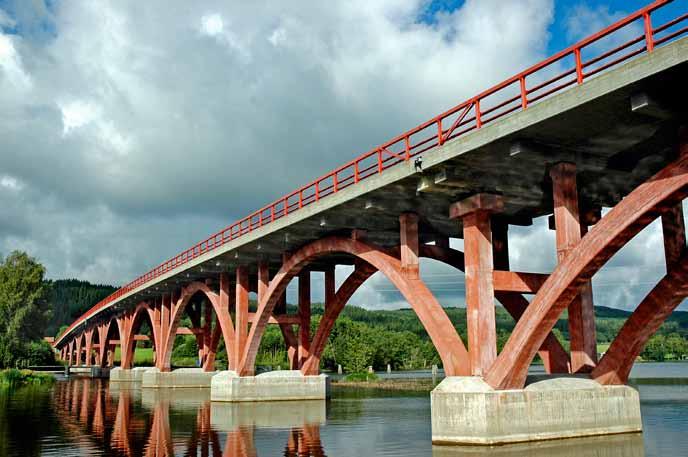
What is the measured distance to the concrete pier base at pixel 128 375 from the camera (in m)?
71.9

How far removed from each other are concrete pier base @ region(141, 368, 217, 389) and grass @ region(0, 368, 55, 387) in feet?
39.9

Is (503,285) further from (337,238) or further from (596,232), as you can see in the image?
(337,238)

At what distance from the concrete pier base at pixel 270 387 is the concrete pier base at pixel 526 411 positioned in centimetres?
2083

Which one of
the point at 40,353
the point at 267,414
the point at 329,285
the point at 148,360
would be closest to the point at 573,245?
the point at 267,414

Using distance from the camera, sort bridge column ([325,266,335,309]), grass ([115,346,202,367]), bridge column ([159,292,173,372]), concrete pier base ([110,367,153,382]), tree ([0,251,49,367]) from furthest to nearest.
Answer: grass ([115,346,202,367]), concrete pier base ([110,367,153,382]), tree ([0,251,49,367]), bridge column ([159,292,173,372]), bridge column ([325,266,335,309])

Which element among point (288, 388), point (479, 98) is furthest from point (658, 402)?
point (479, 98)

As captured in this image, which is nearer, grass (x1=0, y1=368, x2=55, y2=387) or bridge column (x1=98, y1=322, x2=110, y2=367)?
grass (x1=0, y1=368, x2=55, y2=387)

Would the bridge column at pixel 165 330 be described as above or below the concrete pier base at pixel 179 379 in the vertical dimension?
above

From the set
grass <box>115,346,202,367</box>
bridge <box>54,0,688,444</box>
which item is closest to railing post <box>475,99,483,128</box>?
bridge <box>54,0,688,444</box>

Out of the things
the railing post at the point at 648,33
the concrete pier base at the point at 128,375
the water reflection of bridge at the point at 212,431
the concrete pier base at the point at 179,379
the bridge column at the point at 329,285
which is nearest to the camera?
the railing post at the point at 648,33

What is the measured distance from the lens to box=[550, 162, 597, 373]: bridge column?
19.8 m

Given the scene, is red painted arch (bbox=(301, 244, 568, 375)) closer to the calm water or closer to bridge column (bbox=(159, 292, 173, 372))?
the calm water

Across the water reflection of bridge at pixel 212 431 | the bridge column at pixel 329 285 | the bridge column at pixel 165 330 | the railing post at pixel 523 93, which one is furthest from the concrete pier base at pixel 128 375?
the railing post at pixel 523 93

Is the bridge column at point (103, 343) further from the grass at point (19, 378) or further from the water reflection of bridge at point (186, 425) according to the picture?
the water reflection of bridge at point (186, 425)
